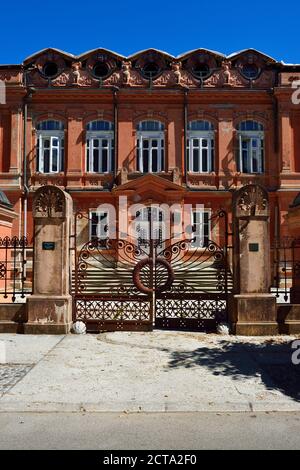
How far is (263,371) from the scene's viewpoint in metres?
6.85

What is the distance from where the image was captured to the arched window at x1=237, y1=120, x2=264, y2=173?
2698 centimetres

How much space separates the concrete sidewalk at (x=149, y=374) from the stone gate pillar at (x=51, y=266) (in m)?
0.49

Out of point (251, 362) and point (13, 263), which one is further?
point (13, 263)

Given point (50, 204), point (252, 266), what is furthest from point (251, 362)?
point (50, 204)

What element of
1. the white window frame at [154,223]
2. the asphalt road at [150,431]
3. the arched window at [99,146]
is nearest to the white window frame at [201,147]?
the white window frame at [154,223]

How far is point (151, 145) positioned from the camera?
27.0 m

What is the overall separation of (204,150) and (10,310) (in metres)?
19.2

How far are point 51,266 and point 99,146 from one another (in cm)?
1772

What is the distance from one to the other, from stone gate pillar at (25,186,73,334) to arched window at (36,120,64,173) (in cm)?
1695

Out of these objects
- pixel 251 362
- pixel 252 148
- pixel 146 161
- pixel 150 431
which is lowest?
pixel 150 431

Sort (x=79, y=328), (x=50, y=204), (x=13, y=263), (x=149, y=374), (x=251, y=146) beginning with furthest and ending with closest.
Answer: (x=251, y=146)
(x=13, y=263)
(x=50, y=204)
(x=79, y=328)
(x=149, y=374)

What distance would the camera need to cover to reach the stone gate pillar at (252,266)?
984cm

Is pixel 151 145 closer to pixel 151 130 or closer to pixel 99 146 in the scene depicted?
pixel 151 130
